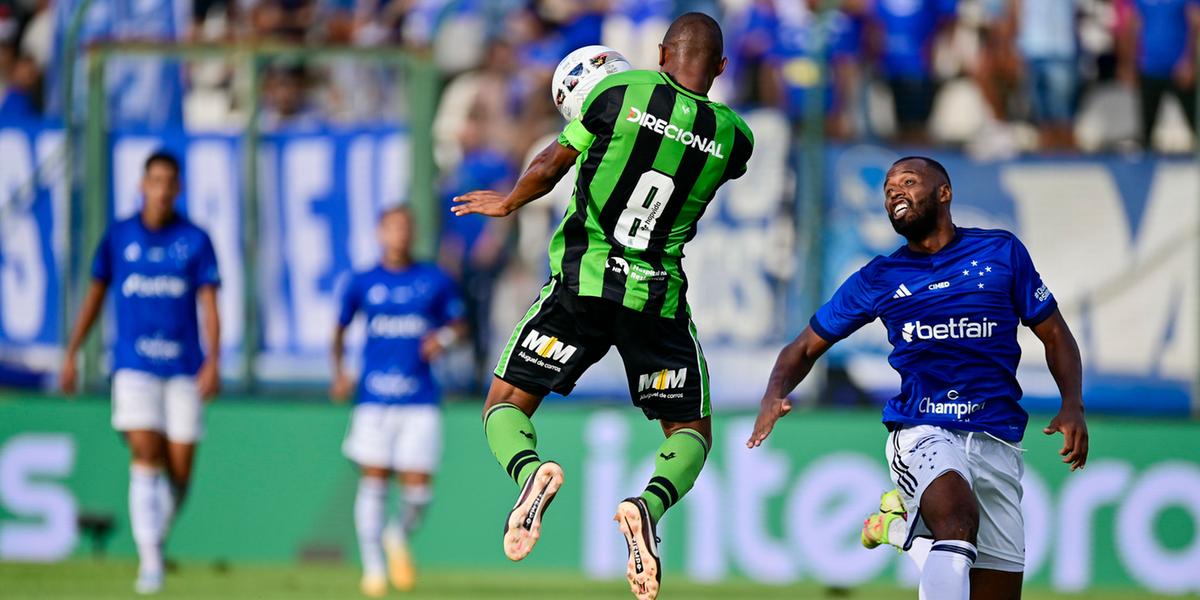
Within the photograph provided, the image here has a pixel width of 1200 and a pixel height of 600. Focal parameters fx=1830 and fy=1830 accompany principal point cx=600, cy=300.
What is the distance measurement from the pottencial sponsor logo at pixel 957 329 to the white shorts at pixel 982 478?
37 centimetres

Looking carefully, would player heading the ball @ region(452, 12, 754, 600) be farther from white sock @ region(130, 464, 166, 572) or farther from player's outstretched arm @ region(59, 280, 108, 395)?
player's outstretched arm @ region(59, 280, 108, 395)

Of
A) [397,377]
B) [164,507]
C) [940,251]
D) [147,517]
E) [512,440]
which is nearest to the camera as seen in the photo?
[512,440]

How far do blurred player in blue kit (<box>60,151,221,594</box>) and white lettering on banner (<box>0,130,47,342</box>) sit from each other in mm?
2078

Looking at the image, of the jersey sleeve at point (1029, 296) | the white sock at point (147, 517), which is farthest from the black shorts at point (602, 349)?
the white sock at point (147, 517)

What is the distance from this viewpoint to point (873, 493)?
12.4 meters

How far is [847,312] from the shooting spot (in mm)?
7363

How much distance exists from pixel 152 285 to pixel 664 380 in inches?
196

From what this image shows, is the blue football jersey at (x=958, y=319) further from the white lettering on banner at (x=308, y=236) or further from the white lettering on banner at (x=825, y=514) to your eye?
the white lettering on banner at (x=308, y=236)

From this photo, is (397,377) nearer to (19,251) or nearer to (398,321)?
(398,321)

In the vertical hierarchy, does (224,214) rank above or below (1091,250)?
above

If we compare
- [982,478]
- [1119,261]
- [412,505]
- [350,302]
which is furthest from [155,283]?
[1119,261]

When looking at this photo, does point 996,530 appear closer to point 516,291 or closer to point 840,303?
point 840,303

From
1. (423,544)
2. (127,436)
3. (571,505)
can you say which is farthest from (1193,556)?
(127,436)

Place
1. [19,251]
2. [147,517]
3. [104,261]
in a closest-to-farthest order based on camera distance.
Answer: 1. [147,517]
2. [104,261]
3. [19,251]
